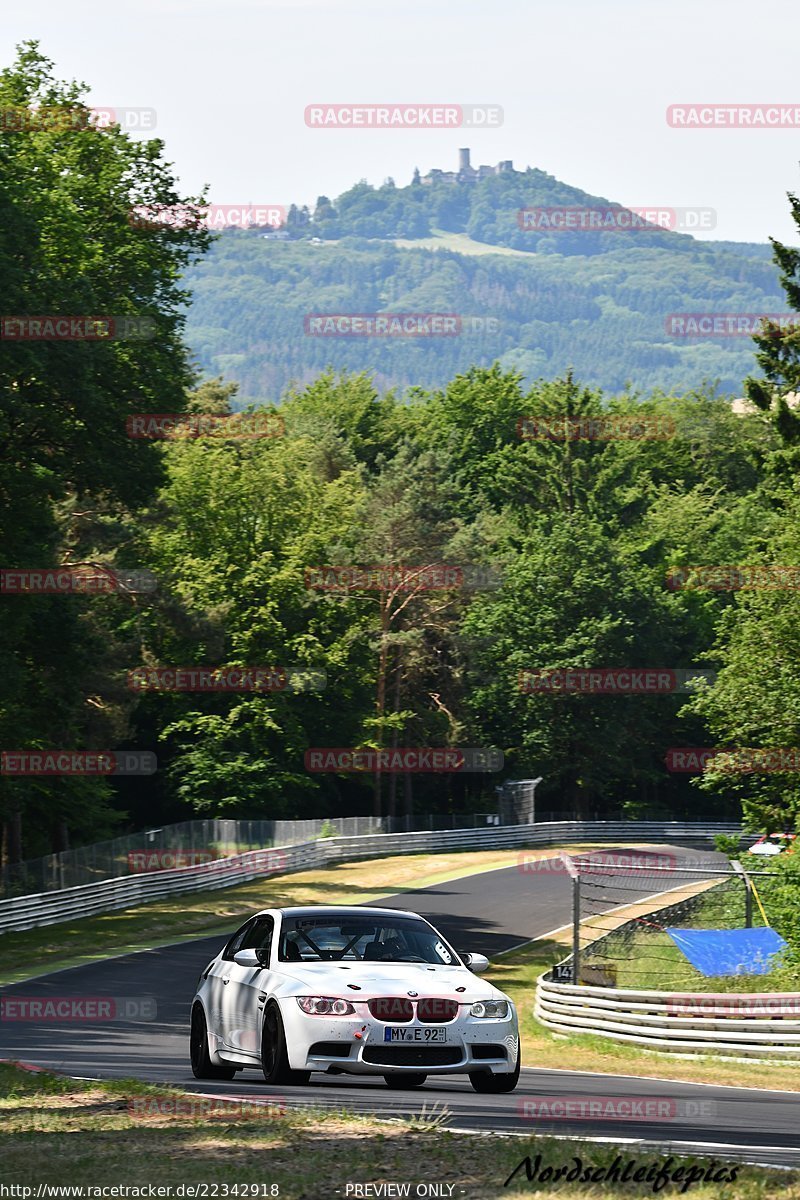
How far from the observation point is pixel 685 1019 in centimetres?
2292

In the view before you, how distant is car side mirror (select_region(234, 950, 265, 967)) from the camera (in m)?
13.2

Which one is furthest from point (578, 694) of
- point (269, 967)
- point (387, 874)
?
point (269, 967)

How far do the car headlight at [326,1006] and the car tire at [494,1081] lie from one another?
1.30 meters

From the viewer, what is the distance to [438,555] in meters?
80.2

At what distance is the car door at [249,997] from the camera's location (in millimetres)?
12984

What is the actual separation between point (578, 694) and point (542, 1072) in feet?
215

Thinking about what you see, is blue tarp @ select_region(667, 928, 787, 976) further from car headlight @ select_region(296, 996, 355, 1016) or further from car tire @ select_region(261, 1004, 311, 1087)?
car headlight @ select_region(296, 996, 355, 1016)

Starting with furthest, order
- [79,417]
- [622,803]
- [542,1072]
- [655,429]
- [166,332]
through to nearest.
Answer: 1. [655,429]
2. [622,803]
3. [166,332]
4. [79,417]
5. [542,1072]

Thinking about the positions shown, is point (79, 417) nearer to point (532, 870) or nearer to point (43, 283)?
point (43, 283)
